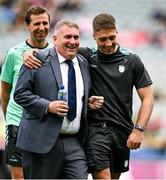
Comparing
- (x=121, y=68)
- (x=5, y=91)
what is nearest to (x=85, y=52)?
(x=121, y=68)

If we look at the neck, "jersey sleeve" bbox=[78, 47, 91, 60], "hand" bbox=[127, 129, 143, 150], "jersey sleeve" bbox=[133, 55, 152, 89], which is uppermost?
the neck

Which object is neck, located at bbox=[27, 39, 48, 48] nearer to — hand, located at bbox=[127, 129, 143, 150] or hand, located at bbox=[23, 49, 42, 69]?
hand, located at bbox=[23, 49, 42, 69]

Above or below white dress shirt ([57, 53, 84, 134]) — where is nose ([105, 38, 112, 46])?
above

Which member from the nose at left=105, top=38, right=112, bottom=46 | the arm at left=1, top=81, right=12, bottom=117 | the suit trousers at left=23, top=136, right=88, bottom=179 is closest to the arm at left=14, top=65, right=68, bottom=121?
the suit trousers at left=23, top=136, right=88, bottom=179

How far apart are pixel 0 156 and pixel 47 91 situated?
6465 mm

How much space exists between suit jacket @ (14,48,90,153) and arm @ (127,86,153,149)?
441 mm

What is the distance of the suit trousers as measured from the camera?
5.95 meters

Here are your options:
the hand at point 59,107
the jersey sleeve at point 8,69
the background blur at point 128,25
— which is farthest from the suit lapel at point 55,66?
the background blur at point 128,25

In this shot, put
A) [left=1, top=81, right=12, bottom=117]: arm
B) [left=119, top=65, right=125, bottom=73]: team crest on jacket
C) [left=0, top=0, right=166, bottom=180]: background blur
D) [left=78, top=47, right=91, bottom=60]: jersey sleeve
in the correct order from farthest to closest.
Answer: [left=0, top=0, right=166, bottom=180]: background blur → [left=1, top=81, right=12, bottom=117]: arm → [left=78, top=47, right=91, bottom=60]: jersey sleeve → [left=119, top=65, right=125, bottom=73]: team crest on jacket

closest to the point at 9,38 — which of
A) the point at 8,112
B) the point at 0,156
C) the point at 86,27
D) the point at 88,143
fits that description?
the point at 86,27

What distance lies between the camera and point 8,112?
710 centimetres

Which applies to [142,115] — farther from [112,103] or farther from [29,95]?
[29,95]

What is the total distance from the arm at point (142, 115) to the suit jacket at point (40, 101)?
0.44 m

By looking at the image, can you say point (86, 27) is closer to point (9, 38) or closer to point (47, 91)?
point (9, 38)
